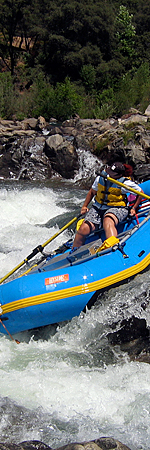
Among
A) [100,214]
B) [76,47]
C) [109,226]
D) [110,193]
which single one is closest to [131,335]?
[109,226]

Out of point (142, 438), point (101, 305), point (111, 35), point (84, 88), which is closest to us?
point (142, 438)

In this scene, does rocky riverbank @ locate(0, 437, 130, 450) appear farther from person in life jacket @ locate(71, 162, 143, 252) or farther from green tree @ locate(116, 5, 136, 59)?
green tree @ locate(116, 5, 136, 59)

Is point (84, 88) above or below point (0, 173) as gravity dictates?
above

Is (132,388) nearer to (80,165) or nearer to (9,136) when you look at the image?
(80,165)

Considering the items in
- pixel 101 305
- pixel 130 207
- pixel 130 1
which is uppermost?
pixel 130 1

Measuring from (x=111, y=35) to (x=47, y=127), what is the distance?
39.4 feet

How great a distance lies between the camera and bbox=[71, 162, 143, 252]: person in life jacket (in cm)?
486

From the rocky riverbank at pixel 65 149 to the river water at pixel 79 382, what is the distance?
25.8ft

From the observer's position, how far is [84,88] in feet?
71.1

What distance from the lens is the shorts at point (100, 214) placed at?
492cm

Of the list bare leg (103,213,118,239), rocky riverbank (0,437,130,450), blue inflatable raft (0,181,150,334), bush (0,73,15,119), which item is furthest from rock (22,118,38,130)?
rocky riverbank (0,437,130,450)

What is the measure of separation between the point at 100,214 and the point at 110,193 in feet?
0.98

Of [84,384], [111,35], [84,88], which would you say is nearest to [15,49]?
[111,35]

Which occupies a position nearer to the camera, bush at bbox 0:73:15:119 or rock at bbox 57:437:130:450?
rock at bbox 57:437:130:450
